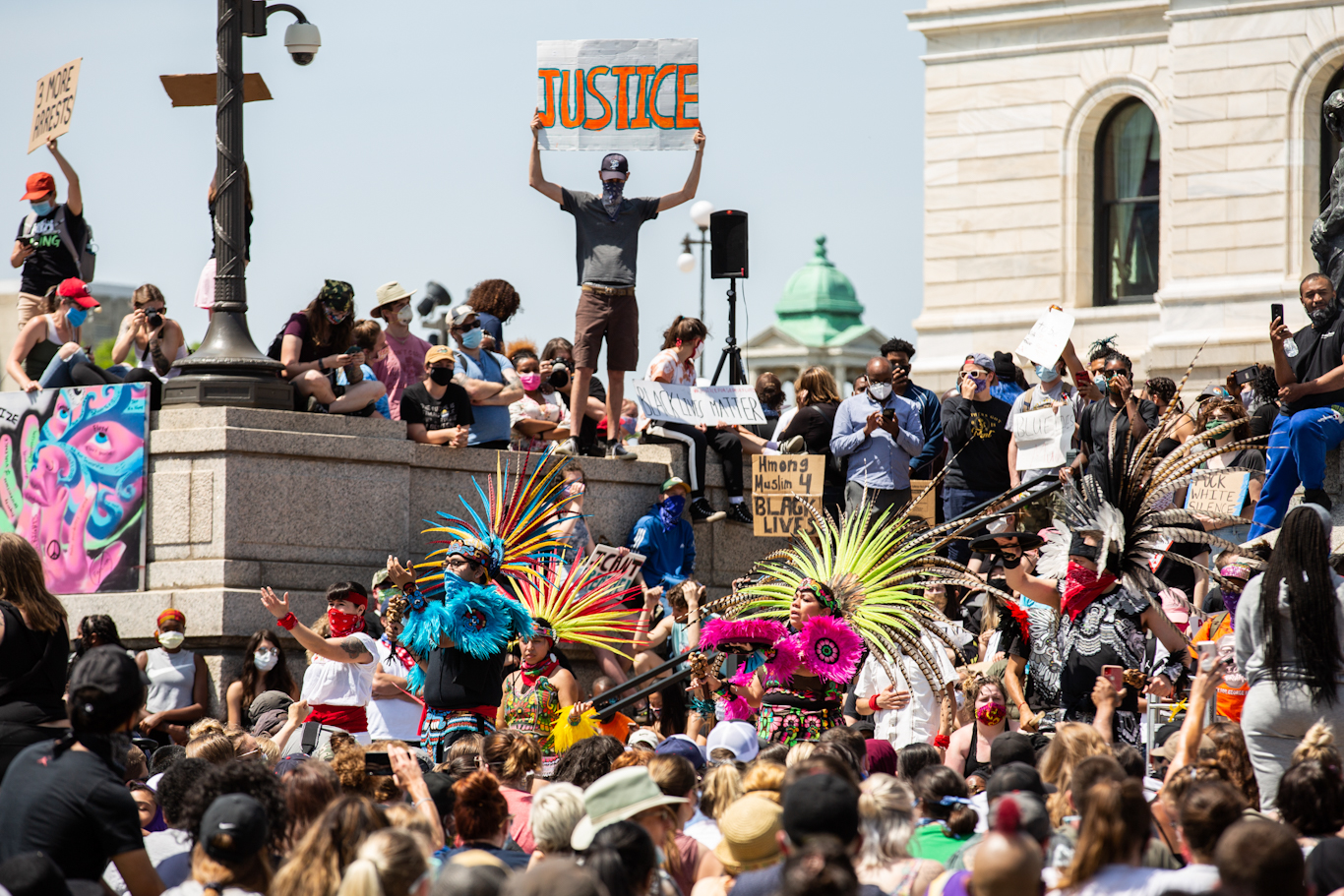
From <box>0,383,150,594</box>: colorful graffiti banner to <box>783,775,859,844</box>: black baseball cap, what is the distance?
7268 millimetres

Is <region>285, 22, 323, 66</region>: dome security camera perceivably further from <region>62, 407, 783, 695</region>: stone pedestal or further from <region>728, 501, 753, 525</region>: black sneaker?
<region>728, 501, 753, 525</region>: black sneaker

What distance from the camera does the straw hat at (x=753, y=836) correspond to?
18.6 feet

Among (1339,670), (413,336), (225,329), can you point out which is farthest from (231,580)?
(1339,670)

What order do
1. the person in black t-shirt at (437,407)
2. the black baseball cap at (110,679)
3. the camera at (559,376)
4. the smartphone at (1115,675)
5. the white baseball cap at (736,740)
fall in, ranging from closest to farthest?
the black baseball cap at (110,679) → the smartphone at (1115,675) → the white baseball cap at (736,740) → the person in black t-shirt at (437,407) → the camera at (559,376)

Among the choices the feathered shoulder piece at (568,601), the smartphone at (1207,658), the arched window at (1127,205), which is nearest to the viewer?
the smartphone at (1207,658)

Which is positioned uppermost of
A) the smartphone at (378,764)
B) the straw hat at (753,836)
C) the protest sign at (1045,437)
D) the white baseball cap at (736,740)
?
the protest sign at (1045,437)

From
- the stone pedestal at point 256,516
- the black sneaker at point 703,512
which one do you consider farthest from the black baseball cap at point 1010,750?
the black sneaker at point 703,512

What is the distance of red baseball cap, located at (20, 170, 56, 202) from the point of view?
13547 millimetres

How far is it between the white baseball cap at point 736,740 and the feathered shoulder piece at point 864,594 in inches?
19.9

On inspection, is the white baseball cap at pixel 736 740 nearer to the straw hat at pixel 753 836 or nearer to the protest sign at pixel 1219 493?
the straw hat at pixel 753 836

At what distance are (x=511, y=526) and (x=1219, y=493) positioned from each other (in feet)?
16.0

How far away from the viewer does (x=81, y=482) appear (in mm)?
11695

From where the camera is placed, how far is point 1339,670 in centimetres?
716

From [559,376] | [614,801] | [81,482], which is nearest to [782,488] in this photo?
[559,376]
